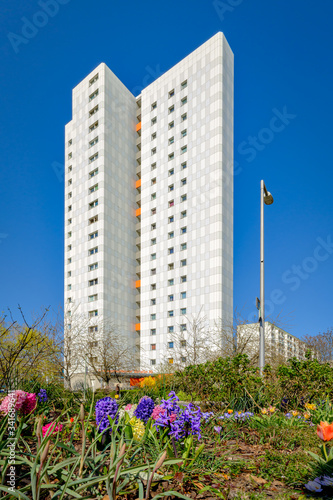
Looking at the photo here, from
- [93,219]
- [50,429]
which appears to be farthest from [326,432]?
[93,219]

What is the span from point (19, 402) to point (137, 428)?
1.57m

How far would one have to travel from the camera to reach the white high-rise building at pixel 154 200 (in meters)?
39.1

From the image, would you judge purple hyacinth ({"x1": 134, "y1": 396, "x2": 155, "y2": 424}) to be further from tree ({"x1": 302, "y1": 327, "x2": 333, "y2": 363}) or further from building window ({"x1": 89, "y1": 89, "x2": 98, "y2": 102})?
building window ({"x1": 89, "y1": 89, "x2": 98, "y2": 102})

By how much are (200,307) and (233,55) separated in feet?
107

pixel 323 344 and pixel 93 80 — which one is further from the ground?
pixel 93 80

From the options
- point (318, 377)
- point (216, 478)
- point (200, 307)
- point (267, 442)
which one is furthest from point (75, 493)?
point (200, 307)

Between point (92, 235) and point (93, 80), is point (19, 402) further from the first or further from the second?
point (93, 80)

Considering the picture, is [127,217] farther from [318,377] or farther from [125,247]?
[318,377]

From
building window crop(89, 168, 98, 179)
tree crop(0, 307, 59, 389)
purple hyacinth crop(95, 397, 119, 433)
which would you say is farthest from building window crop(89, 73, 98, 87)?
purple hyacinth crop(95, 397, 119, 433)

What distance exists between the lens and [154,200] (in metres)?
46.1

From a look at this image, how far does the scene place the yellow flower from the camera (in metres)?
4.38

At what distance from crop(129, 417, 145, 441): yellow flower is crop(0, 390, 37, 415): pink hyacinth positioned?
1393 millimetres

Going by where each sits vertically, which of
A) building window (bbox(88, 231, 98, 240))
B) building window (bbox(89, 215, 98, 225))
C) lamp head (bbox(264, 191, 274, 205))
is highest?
building window (bbox(89, 215, 98, 225))

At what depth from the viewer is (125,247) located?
47188mm
